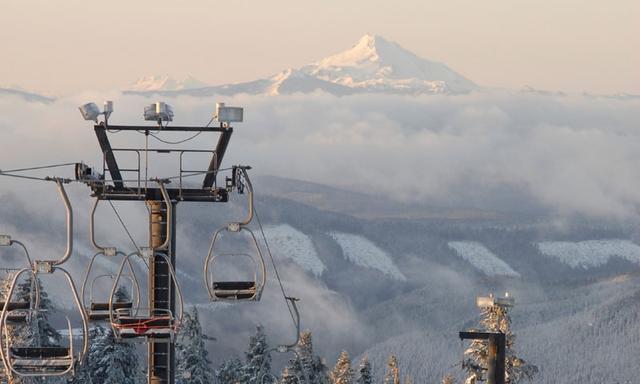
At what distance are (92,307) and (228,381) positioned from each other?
3246 inches

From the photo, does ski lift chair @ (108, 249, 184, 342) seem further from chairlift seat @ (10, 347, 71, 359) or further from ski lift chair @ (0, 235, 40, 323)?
ski lift chair @ (0, 235, 40, 323)

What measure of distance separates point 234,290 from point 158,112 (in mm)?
4181

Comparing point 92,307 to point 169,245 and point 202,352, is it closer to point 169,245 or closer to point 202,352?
point 169,245

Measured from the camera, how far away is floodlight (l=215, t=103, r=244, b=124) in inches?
1882

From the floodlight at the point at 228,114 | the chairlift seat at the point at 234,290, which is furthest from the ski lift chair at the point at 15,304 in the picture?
the floodlight at the point at 228,114

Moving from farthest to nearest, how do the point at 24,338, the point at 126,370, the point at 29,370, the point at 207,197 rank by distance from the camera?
the point at 126,370 → the point at 24,338 → the point at 207,197 → the point at 29,370

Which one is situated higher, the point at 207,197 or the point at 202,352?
the point at 207,197

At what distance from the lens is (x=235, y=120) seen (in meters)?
47.9

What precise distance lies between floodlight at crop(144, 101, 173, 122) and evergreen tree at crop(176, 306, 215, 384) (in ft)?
200

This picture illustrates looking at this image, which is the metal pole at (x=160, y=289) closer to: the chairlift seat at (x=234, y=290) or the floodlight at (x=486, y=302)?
the chairlift seat at (x=234, y=290)

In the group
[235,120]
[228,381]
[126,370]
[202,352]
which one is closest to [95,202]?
[235,120]

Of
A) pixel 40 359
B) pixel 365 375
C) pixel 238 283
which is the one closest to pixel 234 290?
pixel 238 283

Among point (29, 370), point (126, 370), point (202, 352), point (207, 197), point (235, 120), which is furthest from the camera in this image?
point (202, 352)

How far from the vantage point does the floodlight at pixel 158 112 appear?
156 feet
